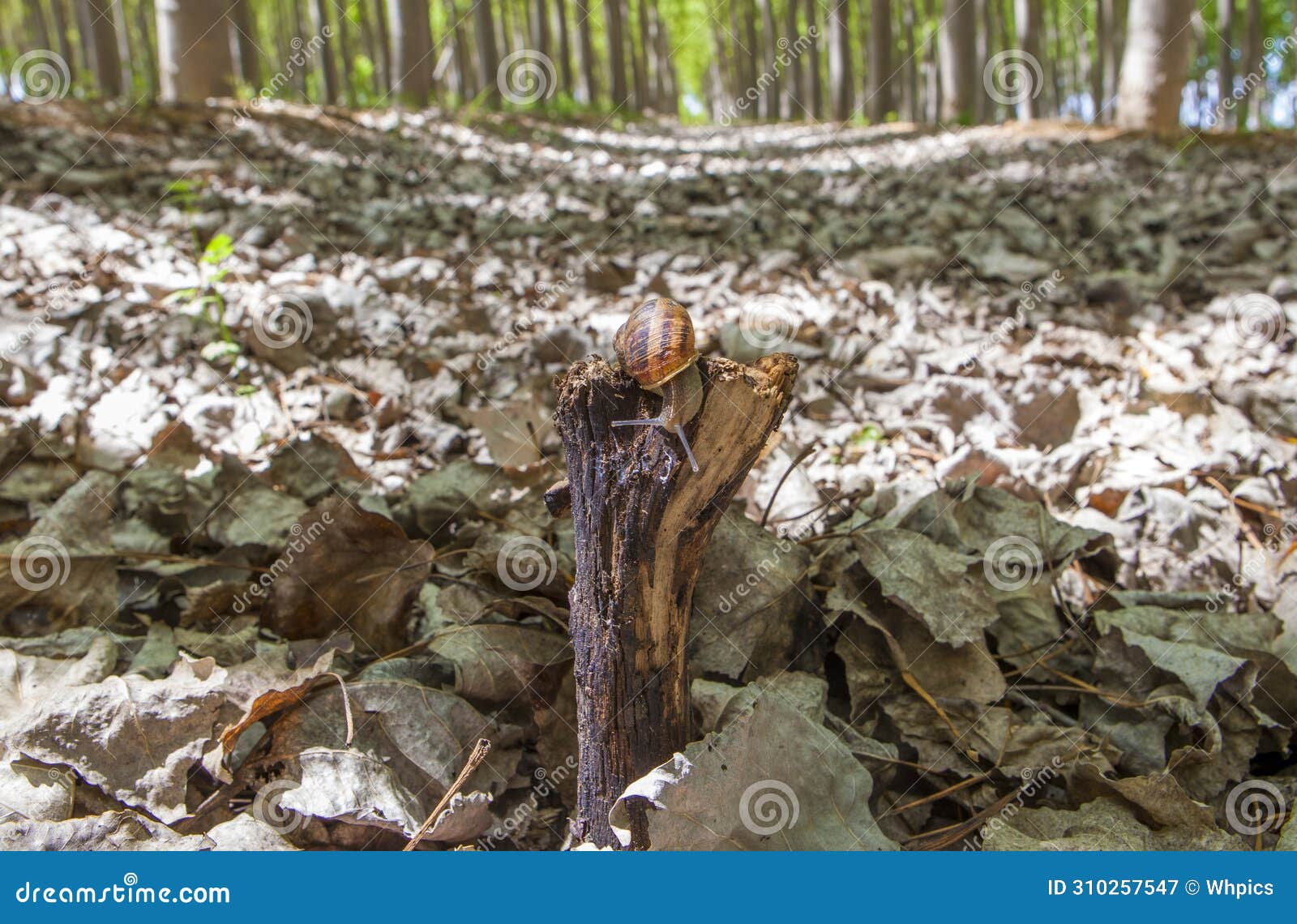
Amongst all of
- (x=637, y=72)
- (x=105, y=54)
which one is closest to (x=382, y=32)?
(x=105, y=54)

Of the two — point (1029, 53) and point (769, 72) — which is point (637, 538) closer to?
point (1029, 53)

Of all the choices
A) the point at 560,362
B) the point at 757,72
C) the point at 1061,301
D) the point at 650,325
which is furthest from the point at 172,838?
the point at 757,72

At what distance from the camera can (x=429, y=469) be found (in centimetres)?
316

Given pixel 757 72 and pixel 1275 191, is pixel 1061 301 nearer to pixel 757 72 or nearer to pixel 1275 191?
pixel 1275 191

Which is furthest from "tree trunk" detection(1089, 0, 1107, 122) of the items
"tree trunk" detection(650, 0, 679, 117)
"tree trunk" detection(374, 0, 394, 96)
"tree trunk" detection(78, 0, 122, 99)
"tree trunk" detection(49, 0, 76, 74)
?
"tree trunk" detection(49, 0, 76, 74)

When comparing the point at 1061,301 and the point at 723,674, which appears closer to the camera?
the point at 723,674

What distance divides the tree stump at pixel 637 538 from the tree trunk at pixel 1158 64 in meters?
9.46

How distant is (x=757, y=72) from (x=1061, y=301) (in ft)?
87.0

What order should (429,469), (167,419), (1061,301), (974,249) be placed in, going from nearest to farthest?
(429,469) → (167,419) → (1061,301) → (974,249)

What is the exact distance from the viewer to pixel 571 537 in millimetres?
2197

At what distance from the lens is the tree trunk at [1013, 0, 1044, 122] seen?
12406 millimetres

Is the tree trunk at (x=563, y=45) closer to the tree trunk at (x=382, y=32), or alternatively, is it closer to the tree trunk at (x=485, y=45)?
the tree trunk at (x=382, y=32)

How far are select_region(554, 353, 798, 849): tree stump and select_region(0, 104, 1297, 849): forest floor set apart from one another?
13cm

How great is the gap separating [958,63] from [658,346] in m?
14.4
